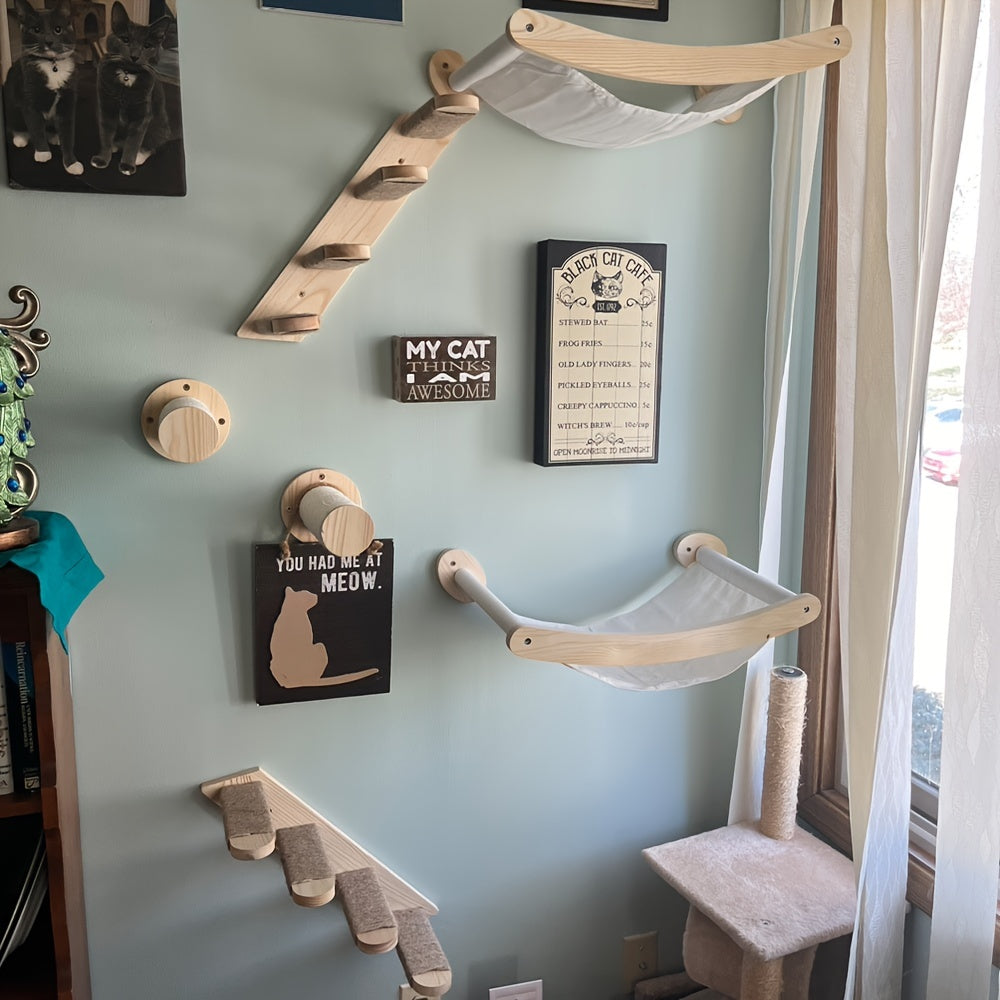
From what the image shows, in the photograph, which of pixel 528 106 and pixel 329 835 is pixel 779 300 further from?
pixel 329 835

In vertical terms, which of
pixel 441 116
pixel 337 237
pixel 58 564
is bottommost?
pixel 58 564

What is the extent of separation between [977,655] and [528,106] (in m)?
0.89

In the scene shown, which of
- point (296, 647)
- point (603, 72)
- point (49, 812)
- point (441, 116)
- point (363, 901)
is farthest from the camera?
point (296, 647)

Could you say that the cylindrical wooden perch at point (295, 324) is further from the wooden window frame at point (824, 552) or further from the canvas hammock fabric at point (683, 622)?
the wooden window frame at point (824, 552)

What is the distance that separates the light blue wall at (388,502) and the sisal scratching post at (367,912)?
0.13 meters

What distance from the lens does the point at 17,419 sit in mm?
1146

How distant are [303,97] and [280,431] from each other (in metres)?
0.48

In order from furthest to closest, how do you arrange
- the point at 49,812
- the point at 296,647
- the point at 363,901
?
1. the point at 296,647
2. the point at 363,901
3. the point at 49,812

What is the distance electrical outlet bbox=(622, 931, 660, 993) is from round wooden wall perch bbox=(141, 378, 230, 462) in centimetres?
116

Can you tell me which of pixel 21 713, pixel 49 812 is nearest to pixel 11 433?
pixel 21 713

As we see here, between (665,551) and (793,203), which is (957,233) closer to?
(793,203)

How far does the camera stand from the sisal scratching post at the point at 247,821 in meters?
1.28

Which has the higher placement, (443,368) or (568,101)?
(568,101)

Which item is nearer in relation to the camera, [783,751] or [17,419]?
[17,419]
